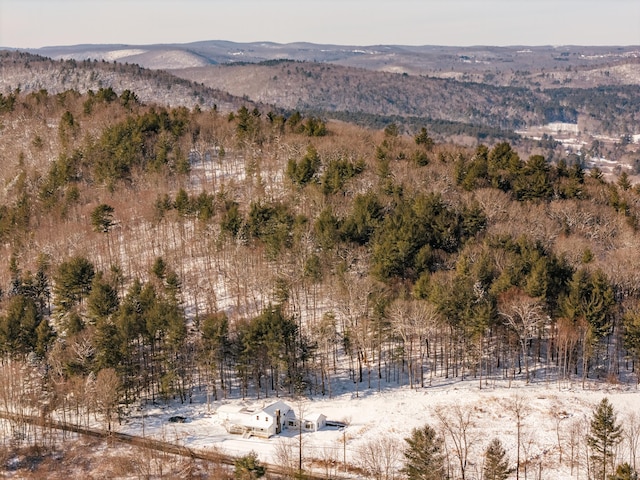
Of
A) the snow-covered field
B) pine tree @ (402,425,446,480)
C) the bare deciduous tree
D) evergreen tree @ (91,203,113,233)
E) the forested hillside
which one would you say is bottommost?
the snow-covered field

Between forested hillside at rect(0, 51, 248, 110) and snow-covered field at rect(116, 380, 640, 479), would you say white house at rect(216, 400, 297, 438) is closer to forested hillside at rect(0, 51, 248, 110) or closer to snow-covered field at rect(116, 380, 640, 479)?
snow-covered field at rect(116, 380, 640, 479)

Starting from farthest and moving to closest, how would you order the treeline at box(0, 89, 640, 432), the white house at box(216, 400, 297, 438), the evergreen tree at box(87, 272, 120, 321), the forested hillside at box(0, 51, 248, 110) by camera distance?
the forested hillside at box(0, 51, 248, 110) → the evergreen tree at box(87, 272, 120, 321) → the treeline at box(0, 89, 640, 432) → the white house at box(216, 400, 297, 438)

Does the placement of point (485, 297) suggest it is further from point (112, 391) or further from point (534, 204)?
point (112, 391)

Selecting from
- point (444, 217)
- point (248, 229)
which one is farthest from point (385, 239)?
point (248, 229)

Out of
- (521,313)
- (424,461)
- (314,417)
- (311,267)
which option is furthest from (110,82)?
(424,461)

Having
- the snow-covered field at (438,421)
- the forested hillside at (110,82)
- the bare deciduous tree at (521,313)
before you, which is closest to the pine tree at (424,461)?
the snow-covered field at (438,421)

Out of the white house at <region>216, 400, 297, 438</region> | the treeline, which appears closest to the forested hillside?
the treeline
